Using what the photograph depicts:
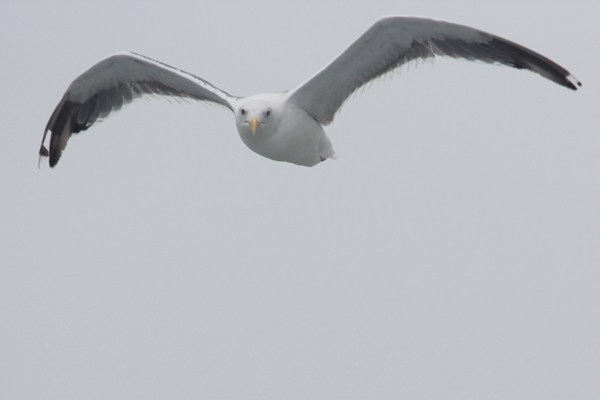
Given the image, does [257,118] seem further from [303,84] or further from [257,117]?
[303,84]

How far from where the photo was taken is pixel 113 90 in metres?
9.90

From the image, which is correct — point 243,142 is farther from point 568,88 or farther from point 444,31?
point 568,88

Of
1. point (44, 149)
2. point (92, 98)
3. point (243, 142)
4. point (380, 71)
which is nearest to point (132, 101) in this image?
point (92, 98)

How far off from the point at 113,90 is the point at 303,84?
2.97 meters

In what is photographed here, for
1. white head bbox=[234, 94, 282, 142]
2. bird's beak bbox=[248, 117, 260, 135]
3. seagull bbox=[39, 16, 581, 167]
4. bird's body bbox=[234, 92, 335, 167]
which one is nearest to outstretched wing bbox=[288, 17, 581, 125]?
seagull bbox=[39, 16, 581, 167]

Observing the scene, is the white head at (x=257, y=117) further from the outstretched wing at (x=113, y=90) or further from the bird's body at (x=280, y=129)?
the outstretched wing at (x=113, y=90)

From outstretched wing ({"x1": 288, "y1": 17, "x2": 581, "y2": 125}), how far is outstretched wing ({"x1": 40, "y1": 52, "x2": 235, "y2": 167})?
46.4 inches

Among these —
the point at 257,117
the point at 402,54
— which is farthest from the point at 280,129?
the point at 402,54

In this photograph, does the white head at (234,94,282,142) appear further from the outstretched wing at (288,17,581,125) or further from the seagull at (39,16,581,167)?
the outstretched wing at (288,17,581,125)

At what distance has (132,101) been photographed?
9953 mm

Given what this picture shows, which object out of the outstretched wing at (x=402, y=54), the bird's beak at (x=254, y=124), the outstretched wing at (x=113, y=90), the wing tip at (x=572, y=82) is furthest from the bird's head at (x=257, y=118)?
the wing tip at (x=572, y=82)

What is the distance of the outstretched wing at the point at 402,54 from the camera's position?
25.2 feet

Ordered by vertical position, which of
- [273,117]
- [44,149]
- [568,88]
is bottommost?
[44,149]

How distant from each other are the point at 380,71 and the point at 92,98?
3.91 metres
